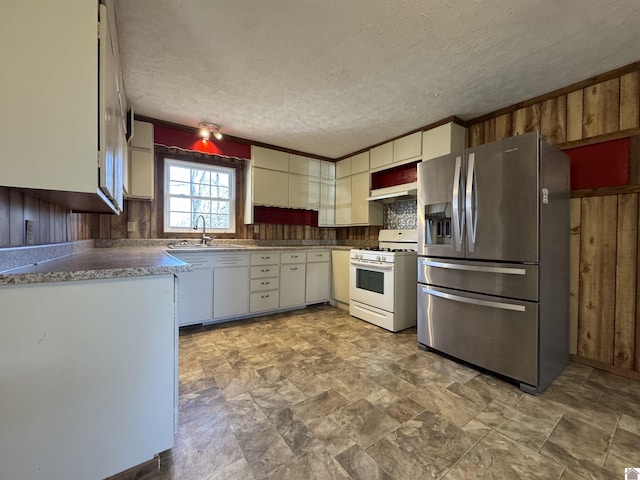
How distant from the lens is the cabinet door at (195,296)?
9.52ft

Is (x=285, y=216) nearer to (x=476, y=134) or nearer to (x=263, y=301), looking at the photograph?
(x=263, y=301)

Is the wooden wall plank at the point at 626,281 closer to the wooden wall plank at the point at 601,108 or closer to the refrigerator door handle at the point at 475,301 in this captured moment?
the wooden wall plank at the point at 601,108

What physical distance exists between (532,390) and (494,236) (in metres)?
1.06

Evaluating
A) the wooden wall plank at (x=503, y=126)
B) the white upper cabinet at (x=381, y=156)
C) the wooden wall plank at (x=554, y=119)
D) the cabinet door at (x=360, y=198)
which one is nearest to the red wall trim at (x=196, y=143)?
the cabinet door at (x=360, y=198)

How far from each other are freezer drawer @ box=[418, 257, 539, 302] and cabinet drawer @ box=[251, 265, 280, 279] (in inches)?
73.8

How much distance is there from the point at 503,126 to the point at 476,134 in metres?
0.26

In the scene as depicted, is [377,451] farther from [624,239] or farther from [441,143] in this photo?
[441,143]

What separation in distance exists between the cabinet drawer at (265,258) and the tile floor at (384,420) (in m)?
1.19

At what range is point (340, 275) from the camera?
3.88 m

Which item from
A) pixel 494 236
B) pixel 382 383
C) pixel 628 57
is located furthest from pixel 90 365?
pixel 628 57

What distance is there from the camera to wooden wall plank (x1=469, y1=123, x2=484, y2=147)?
9.55 feet

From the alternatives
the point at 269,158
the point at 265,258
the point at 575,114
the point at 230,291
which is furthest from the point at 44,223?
the point at 575,114

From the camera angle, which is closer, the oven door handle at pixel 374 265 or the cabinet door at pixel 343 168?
the oven door handle at pixel 374 265

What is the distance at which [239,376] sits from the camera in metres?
2.00
